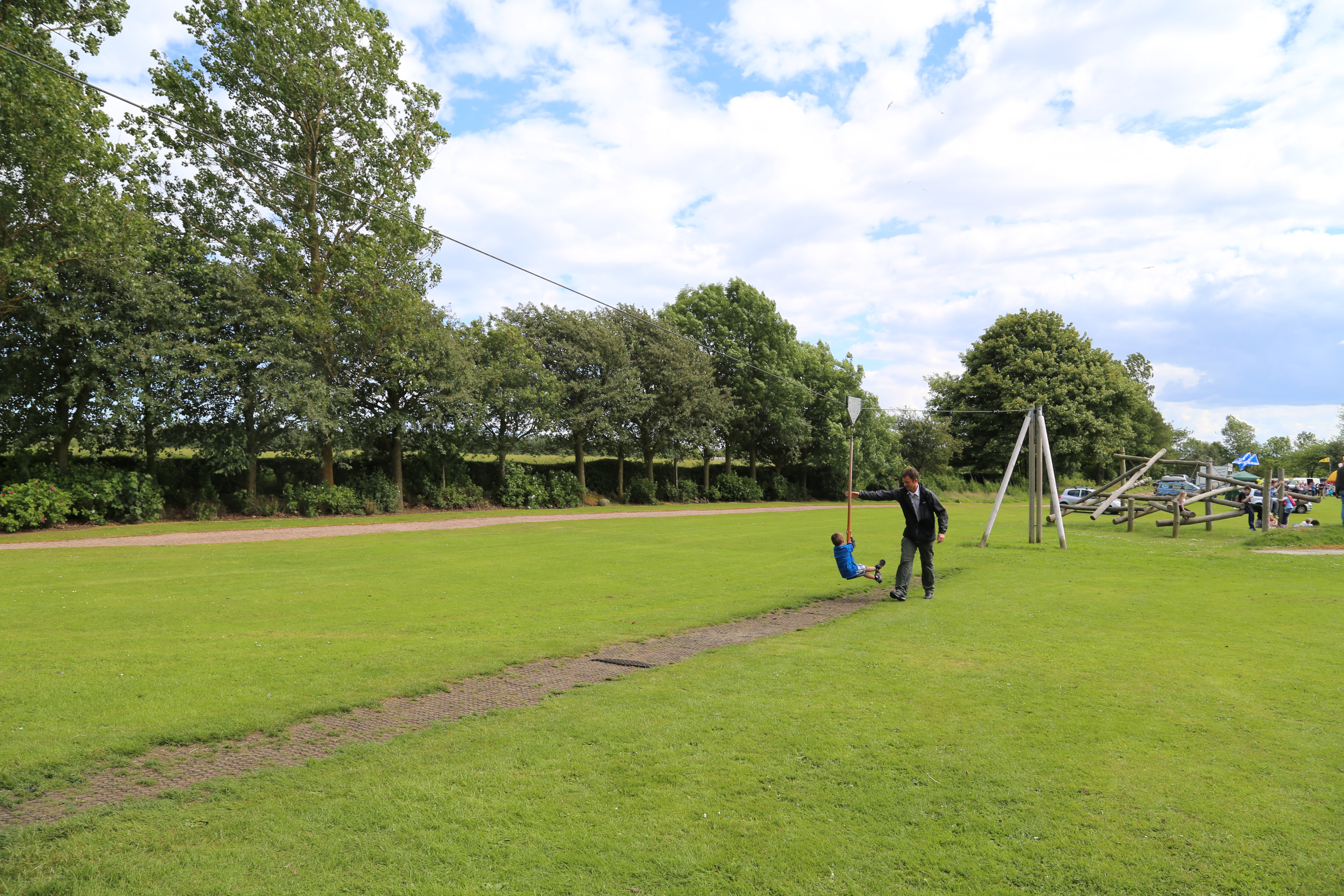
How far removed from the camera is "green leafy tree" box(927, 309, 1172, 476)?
→ 61812 millimetres

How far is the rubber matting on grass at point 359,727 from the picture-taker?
475cm

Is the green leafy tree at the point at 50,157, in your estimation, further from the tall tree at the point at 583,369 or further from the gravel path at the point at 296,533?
the tall tree at the point at 583,369

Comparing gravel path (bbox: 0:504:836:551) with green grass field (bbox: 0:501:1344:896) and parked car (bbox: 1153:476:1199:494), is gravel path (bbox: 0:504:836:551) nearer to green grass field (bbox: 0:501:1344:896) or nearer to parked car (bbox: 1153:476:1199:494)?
green grass field (bbox: 0:501:1344:896)

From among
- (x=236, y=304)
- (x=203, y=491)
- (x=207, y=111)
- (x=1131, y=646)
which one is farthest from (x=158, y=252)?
(x=1131, y=646)

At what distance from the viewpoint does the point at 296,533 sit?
24.4 meters

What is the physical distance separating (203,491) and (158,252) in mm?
9251

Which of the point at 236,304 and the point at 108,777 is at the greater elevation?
the point at 236,304

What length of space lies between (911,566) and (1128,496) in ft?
64.9

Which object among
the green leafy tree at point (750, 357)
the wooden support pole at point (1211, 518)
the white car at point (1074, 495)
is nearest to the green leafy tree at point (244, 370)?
the green leafy tree at point (750, 357)

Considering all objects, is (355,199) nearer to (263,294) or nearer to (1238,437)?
(263,294)

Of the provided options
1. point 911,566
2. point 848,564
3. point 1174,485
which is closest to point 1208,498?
point 911,566

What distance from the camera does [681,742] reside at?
5625mm

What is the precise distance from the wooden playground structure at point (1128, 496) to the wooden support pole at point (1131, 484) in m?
0.03

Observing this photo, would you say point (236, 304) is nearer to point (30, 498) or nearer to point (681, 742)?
point (30, 498)
